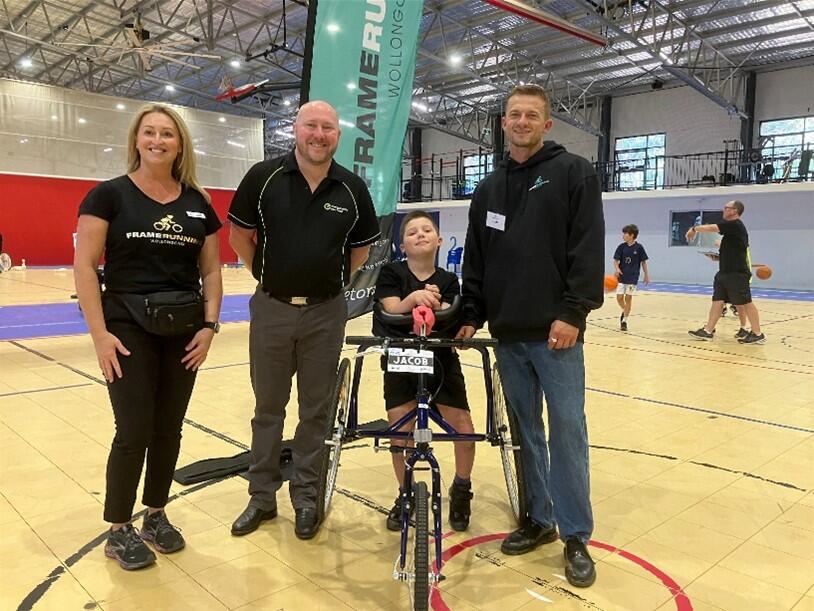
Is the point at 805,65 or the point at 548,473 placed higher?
the point at 805,65

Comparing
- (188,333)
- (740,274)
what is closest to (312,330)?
(188,333)

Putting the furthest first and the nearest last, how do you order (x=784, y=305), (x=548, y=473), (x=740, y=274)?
1. (x=784, y=305)
2. (x=740, y=274)
3. (x=548, y=473)

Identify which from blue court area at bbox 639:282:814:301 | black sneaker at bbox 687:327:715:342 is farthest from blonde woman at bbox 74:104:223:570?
blue court area at bbox 639:282:814:301

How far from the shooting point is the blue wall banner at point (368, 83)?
4703 mm

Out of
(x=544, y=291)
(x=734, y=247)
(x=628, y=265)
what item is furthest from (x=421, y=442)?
(x=628, y=265)

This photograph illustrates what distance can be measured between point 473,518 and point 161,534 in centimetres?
145

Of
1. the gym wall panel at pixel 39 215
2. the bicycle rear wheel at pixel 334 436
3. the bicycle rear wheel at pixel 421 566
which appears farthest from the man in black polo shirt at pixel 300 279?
the gym wall panel at pixel 39 215

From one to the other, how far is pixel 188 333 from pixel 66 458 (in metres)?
1.90

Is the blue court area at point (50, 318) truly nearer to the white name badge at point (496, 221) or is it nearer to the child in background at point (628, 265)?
the child in background at point (628, 265)

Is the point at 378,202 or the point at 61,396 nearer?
the point at 378,202

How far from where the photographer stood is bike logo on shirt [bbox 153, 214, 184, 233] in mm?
2544

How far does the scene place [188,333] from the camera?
2656 millimetres

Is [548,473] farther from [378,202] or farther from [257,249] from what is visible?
[378,202]

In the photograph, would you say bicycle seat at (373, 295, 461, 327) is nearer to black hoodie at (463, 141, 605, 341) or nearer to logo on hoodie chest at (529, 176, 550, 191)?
black hoodie at (463, 141, 605, 341)
